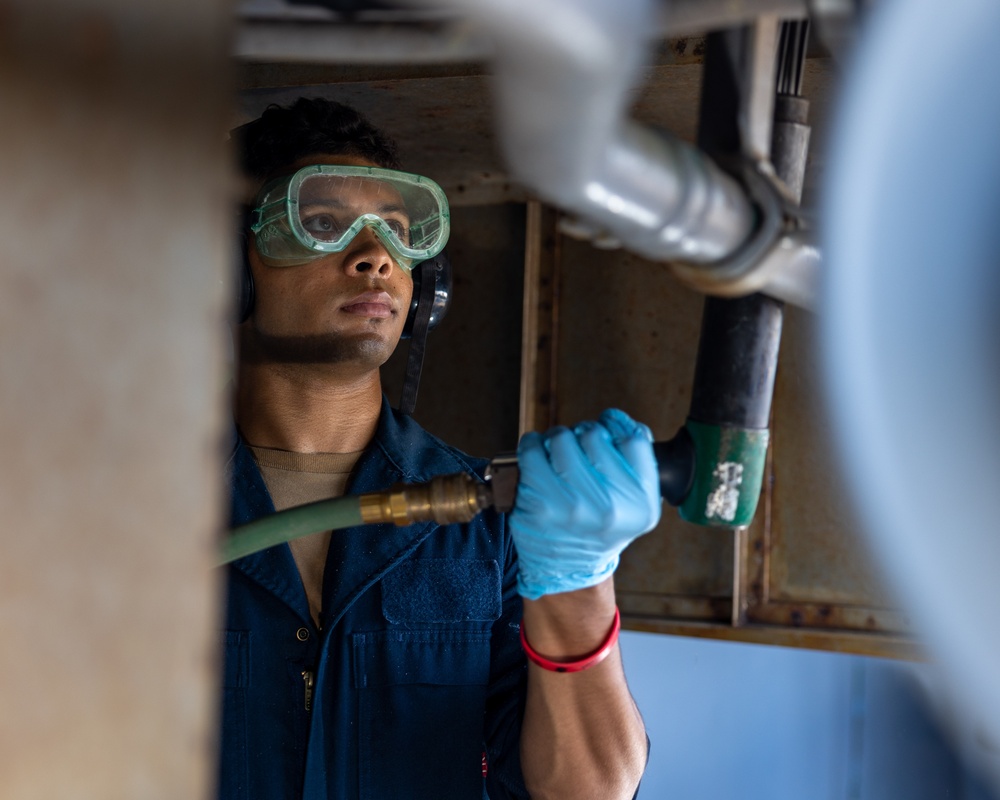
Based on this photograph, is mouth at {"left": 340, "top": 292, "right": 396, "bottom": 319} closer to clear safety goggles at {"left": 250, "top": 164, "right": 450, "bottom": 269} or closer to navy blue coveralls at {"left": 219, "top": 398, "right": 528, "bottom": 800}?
clear safety goggles at {"left": 250, "top": 164, "right": 450, "bottom": 269}

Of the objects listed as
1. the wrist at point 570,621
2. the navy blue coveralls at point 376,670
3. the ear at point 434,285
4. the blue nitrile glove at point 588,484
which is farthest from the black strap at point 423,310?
the blue nitrile glove at point 588,484

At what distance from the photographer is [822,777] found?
9.64ft

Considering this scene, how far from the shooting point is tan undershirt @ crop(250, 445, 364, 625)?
5.29 feet

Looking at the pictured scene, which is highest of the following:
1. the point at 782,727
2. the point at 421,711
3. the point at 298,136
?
the point at 298,136

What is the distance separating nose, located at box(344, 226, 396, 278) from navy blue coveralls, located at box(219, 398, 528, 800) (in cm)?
42

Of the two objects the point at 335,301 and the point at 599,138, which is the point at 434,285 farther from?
the point at 599,138

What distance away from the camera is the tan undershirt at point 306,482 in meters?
1.61

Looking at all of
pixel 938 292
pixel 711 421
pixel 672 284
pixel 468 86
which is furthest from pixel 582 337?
pixel 938 292

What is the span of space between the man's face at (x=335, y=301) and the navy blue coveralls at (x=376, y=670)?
274mm

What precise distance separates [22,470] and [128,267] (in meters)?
Result: 0.10

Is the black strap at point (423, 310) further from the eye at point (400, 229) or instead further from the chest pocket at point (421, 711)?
the chest pocket at point (421, 711)

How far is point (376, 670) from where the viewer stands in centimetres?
152

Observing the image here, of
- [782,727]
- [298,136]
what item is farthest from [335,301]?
[782,727]

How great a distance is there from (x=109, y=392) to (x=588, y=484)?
0.65m
